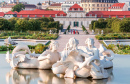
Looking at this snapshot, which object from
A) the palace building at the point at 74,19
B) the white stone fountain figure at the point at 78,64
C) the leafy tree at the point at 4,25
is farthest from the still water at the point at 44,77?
the palace building at the point at 74,19

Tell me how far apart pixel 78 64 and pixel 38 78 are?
40.9 inches

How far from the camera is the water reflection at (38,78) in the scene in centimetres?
726

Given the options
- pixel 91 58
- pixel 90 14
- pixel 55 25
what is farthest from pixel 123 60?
pixel 90 14

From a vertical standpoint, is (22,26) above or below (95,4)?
above

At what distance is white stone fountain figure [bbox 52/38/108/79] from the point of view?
727cm

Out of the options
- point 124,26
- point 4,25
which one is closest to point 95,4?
point 124,26

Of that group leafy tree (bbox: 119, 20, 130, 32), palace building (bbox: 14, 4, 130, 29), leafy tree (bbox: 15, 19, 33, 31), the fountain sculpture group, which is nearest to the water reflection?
the fountain sculpture group

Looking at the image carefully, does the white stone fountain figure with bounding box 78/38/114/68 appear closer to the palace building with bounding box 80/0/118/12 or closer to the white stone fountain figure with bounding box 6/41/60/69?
the white stone fountain figure with bounding box 6/41/60/69

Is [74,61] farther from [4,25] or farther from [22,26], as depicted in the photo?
[4,25]

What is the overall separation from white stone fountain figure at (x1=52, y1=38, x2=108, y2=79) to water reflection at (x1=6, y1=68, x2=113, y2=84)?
14 cm

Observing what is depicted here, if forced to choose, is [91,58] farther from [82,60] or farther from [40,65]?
[40,65]

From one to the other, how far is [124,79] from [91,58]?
109cm

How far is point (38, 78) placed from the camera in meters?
7.66

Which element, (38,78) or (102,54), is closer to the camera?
A: (38,78)
